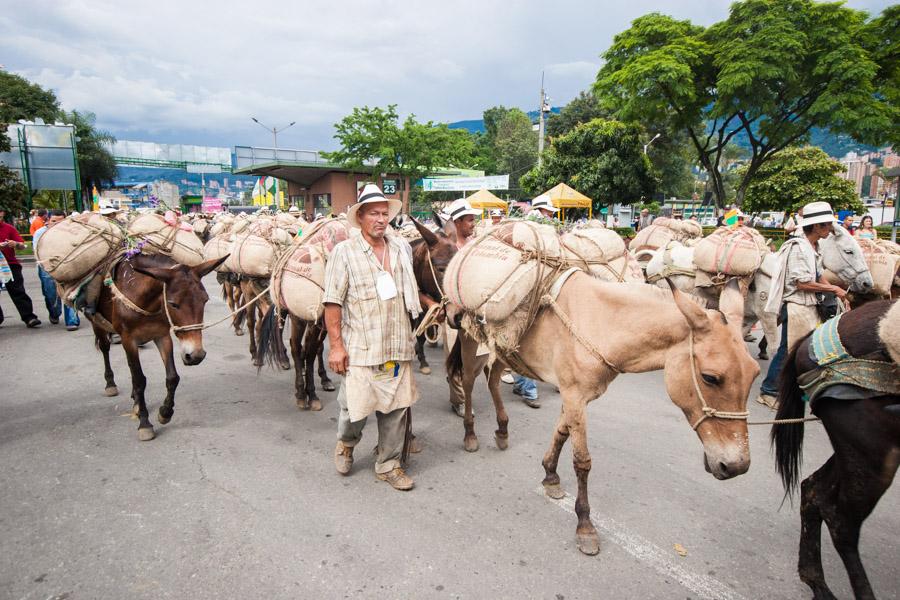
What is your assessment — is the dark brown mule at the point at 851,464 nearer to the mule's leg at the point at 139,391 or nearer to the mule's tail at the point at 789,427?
the mule's tail at the point at 789,427

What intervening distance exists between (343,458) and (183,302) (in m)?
1.98

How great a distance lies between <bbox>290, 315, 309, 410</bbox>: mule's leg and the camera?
5.09 meters

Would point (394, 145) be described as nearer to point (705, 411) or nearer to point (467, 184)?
point (467, 184)

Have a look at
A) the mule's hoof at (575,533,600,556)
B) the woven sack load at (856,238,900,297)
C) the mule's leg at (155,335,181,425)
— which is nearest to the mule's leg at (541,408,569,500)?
the mule's hoof at (575,533,600,556)

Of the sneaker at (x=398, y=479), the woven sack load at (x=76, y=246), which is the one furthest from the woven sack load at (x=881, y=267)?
the woven sack load at (x=76, y=246)

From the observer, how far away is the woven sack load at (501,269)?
3025 mm

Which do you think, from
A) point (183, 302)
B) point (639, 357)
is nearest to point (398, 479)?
point (639, 357)

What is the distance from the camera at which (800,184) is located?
28078 mm

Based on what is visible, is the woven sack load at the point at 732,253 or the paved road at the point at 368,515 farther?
the woven sack load at the point at 732,253

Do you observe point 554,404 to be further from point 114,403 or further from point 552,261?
point 114,403

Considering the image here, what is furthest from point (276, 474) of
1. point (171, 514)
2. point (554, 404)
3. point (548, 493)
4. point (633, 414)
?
point (633, 414)

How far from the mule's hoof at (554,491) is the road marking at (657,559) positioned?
53mm

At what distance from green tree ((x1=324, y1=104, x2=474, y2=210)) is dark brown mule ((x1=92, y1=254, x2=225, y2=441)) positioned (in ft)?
79.4

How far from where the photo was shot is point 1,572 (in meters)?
2.63
